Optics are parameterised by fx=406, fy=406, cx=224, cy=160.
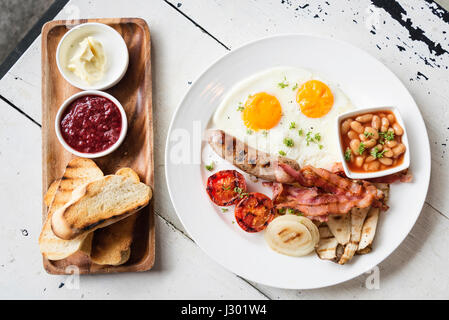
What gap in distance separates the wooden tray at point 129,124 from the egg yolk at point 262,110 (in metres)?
0.78

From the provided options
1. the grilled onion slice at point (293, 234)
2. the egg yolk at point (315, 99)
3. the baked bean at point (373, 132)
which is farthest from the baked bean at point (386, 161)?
the grilled onion slice at point (293, 234)

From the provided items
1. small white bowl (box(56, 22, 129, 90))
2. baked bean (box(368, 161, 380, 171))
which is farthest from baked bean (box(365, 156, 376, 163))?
small white bowl (box(56, 22, 129, 90))

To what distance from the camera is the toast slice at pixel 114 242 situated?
308 centimetres

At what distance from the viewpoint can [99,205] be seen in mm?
2934

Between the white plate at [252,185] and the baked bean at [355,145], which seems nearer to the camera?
the baked bean at [355,145]

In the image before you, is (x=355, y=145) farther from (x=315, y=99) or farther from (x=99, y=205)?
(x=99, y=205)

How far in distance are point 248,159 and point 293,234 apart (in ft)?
2.07

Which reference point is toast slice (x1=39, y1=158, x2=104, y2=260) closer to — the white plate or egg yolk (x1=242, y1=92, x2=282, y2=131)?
the white plate

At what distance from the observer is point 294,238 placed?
9.64 feet

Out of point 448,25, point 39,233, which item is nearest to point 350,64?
point 448,25

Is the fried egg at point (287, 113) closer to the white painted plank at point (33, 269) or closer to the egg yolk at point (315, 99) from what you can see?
the egg yolk at point (315, 99)

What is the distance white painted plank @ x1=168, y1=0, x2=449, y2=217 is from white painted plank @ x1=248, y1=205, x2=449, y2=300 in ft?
0.60

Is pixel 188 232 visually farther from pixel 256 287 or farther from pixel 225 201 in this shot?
pixel 256 287

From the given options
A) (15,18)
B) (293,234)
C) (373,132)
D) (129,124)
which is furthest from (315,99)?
(15,18)
